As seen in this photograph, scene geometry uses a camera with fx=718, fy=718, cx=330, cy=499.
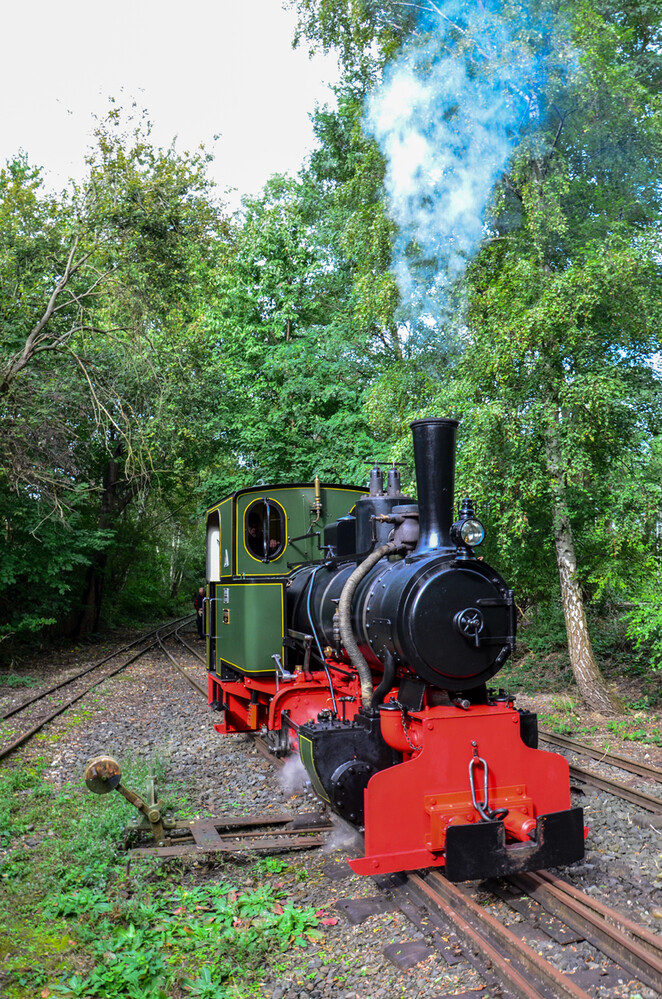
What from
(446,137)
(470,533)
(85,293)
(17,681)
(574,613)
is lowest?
(17,681)

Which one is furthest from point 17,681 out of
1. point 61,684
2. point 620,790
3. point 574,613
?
point 620,790

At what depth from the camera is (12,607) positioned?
15.5 metres

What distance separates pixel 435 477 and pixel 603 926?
2625 mm

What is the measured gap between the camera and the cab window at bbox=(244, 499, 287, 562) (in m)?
7.62

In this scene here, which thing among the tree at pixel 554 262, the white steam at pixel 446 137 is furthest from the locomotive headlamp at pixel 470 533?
the white steam at pixel 446 137

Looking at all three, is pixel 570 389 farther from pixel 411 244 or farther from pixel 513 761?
pixel 513 761

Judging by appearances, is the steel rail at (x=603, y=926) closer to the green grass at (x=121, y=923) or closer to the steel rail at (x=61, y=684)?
the green grass at (x=121, y=923)

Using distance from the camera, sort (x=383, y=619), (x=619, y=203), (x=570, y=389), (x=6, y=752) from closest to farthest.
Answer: (x=383, y=619), (x=6, y=752), (x=570, y=389), (x=619, y=203)

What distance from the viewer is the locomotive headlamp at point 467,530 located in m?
4.53

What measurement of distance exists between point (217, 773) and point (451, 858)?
3.79 metres

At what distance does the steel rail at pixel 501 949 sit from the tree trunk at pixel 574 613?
5.97m

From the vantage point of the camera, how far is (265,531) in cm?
772

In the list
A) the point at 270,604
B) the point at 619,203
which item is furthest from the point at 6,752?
the point at 619,203

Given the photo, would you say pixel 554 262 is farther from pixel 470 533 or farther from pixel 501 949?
pixel 501 949
